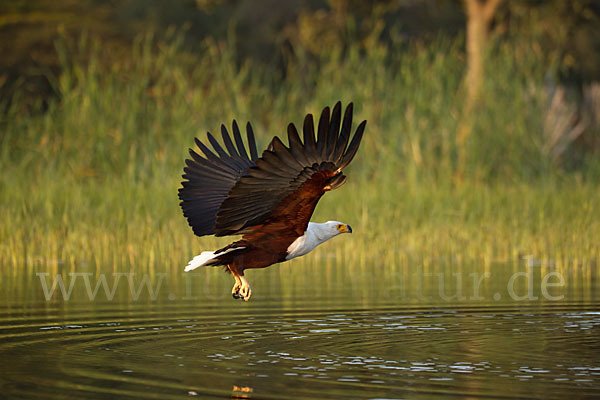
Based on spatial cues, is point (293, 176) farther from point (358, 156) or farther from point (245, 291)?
point (358, 156)

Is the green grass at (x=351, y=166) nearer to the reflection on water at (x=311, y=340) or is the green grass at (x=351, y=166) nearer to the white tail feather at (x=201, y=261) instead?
the reflection on water at (x=311, y=340)

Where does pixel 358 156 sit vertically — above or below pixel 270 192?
above

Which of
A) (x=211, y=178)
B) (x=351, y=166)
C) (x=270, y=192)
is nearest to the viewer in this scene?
(x=270, y=192)

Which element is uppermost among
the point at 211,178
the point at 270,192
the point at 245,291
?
the point at 211,178

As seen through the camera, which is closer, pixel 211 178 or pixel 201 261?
pixel 201 261

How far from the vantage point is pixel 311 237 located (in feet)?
22.7

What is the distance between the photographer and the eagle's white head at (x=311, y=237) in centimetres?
684

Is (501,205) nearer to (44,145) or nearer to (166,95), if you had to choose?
(166,95)

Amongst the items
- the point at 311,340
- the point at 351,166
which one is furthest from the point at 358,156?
the point at 311,340

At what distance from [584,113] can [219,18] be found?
14.6m

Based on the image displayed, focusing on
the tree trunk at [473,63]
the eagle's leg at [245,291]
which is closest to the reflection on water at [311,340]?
the eagle's leg at [245,291]

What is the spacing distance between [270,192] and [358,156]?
8.01 m

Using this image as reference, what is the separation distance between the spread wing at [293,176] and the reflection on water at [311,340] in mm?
643

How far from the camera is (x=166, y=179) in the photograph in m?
12.9
